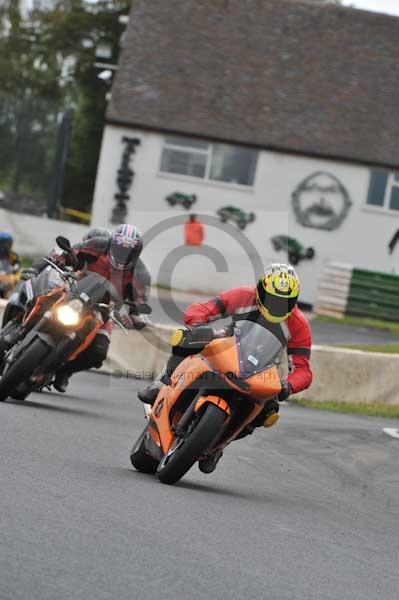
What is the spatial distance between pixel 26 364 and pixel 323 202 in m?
25.4

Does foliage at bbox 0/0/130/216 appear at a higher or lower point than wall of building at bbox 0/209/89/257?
higher

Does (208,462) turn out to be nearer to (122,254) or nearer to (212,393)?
(212,393)

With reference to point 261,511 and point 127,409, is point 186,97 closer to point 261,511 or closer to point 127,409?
point 127,409

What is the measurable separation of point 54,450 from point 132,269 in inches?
136

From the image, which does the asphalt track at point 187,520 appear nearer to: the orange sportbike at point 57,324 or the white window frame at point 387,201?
the orange sportbike at point 57,324

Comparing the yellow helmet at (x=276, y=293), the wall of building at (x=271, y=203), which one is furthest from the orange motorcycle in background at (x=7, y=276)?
the wall of building at (x=271, y=203)

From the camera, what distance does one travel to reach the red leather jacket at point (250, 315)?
8992 millimetres

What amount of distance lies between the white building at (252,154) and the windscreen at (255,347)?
87.3ft

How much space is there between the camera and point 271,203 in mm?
36219

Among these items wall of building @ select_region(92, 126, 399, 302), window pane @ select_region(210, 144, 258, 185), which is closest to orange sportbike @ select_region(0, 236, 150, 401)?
wall of building @ select_region(92, 126, 399, 302)

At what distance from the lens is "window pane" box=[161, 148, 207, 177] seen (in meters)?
36.6

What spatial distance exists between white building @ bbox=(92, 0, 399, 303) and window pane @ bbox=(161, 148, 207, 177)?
0.03 metres

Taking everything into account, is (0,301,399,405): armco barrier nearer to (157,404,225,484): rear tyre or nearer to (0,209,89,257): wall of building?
(157,404,225,484): rear tyre

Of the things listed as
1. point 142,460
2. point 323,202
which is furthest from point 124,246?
point 323,202
